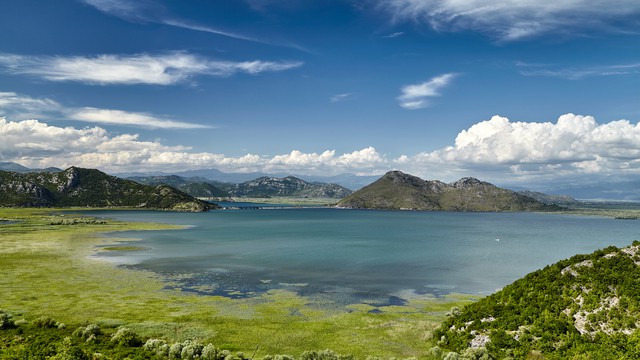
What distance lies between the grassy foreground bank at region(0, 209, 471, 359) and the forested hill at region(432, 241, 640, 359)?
660cm

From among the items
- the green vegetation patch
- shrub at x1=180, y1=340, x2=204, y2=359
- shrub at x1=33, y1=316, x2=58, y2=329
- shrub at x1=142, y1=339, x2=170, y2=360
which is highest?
shrub at x1=180, y1=340, x2=204, y2=359

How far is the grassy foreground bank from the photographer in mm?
47312

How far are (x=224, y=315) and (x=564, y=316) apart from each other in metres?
43.6

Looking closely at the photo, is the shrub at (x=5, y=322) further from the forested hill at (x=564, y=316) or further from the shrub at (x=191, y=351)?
the forested hill at (x=564, y=316)

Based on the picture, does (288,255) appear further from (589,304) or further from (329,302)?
(589,304)

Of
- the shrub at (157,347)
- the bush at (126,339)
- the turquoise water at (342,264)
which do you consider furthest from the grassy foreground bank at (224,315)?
the turquoise water at (342,264)

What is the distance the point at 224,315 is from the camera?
58531 mm

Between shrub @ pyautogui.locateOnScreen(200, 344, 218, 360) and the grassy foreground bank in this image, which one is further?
the grassy foreground bank

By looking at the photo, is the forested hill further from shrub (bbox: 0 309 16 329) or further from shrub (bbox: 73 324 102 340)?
shrub (bbox: 0 309 16 329)

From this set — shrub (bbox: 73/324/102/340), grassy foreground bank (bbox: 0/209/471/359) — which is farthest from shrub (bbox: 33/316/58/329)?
shrub (bbox: 73/324/102/340)

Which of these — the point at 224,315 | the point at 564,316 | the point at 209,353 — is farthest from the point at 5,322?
the point at 564,316

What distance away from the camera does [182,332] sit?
4969 cm

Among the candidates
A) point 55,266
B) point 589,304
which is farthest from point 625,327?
point 55,266

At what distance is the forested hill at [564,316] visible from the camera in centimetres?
3822
